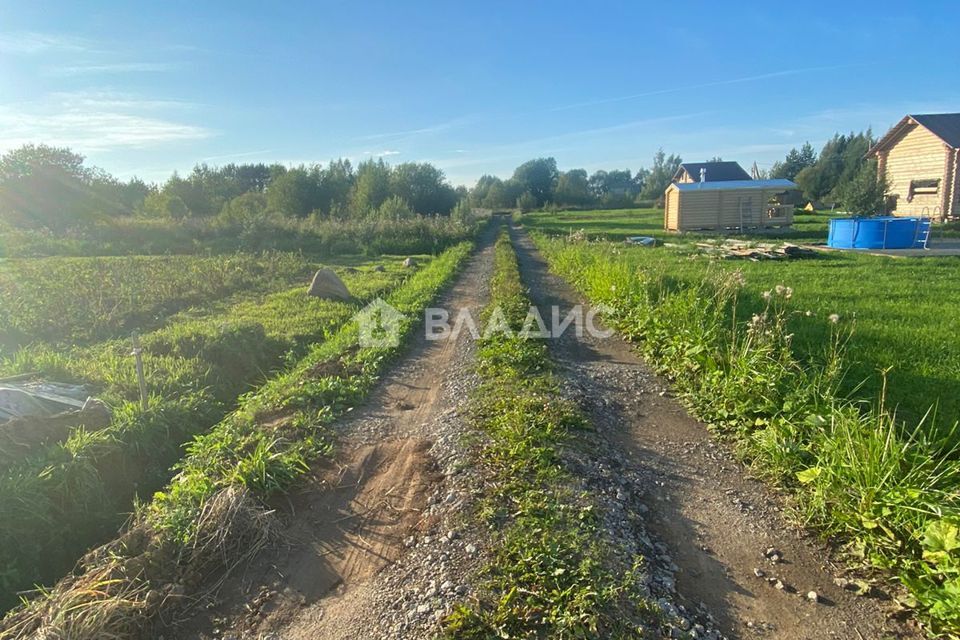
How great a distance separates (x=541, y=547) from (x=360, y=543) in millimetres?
1123

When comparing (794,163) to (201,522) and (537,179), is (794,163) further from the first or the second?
(201,522)

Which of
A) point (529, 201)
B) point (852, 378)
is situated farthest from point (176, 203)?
point (529, 201)

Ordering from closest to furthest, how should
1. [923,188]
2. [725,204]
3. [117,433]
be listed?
[117,433] < [725,204] < [923,188]

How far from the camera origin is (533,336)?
293 inches

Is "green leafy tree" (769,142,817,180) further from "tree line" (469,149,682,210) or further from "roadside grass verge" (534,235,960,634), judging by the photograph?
"roadside grass verge" (534,235,960,634)

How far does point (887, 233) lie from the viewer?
1703cm

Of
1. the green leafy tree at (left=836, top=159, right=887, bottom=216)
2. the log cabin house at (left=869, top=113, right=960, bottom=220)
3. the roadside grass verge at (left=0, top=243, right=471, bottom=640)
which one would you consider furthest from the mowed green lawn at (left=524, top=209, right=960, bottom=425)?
the log cabin house at (left=869, top=113, right=960, bottom=220)

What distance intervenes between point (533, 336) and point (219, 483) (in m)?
4.73

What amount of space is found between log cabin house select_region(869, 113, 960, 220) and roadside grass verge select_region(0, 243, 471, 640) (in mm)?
30045

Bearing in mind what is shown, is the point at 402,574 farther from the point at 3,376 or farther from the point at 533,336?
the point at 3,376

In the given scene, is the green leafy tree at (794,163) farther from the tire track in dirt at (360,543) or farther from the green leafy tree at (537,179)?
the tire track in dirt at (360,543)

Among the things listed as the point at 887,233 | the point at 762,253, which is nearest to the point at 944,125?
the point at 887,233

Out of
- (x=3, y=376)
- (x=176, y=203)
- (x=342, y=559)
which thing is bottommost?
(x=342, y=559)

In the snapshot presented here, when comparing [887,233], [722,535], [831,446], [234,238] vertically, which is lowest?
[722,535]
